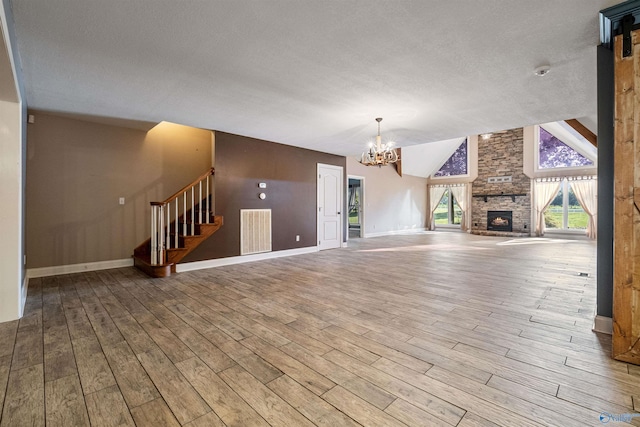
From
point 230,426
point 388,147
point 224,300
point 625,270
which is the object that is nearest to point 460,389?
point 230,426

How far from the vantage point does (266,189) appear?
6055 millimetres

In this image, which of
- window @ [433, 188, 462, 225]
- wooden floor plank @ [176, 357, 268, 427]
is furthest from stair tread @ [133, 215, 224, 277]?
window @ [433, 188, 462, 225]

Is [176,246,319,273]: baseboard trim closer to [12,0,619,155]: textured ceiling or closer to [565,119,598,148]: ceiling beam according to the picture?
[12,0,619,155]: textured ceiling

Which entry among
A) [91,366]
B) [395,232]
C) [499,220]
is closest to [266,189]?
[91,366]

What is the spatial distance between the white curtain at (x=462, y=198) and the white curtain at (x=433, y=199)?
24.7 inches

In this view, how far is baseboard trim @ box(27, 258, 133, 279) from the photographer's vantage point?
4.43 m

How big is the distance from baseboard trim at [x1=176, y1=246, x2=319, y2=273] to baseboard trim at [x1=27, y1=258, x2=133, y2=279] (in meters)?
1.28

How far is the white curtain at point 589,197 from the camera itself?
9.20 m

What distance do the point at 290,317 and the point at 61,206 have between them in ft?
14.9

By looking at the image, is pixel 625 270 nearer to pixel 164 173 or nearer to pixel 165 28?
pixel 165 28

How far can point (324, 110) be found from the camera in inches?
162

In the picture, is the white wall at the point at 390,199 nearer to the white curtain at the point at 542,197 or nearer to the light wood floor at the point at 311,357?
the white curtain at the point at 542,197

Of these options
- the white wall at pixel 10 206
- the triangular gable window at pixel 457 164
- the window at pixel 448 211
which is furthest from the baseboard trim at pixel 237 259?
the triangular gable window at pixel 457 164

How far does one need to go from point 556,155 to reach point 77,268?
46.3ft
